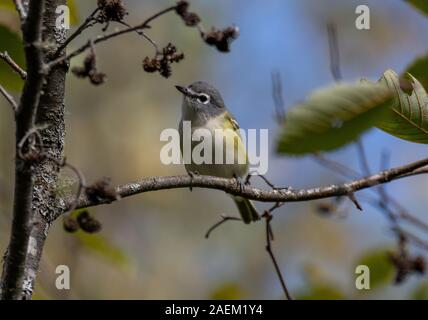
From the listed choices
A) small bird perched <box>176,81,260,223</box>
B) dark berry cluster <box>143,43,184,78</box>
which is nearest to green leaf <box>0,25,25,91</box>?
dark berry cluster <box>143,43,184,78</box>

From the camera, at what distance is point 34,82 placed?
1666 mm

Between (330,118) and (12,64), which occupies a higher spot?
(12,64)

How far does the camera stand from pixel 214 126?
186 inches

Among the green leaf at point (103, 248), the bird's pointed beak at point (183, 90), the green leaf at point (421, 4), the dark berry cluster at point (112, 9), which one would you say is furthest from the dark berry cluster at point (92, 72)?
the bird's pointed beak at point (183, 90)

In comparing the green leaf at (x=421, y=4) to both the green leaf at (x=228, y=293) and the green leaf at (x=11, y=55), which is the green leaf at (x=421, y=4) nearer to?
the green leaf at (x=11, y=55)

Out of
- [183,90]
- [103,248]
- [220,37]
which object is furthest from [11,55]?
[183,90]

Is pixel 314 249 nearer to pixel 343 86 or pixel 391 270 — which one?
pixel 391 270

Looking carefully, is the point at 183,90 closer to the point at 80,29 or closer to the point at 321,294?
the point at 321,294

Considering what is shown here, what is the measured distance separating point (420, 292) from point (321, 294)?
521 mm

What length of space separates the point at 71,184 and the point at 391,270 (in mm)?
2000

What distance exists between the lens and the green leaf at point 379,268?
11.8 ft

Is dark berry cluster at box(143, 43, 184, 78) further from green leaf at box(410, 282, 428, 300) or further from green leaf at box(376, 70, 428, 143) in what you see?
green leaf at box(410, 282, 428, 300)

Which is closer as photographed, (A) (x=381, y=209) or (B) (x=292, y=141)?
(B) (x=292, y=141)
